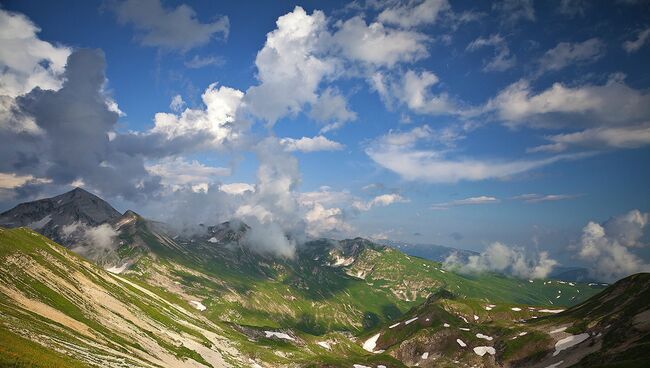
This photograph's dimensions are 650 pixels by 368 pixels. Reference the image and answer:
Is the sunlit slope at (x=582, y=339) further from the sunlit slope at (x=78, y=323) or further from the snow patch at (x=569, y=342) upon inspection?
the sunlit slope at (x=78, y=323)

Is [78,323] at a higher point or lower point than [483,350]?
higher

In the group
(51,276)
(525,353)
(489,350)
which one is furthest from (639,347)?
(51,276)

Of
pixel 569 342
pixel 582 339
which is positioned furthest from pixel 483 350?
pixel 582 339

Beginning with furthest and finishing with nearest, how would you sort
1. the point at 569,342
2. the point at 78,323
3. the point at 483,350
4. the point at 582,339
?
the point at 483,350
the point at 569,342
the point at 582,339
the point at 78,323

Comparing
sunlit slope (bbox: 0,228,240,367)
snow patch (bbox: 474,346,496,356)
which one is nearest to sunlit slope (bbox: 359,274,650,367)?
snow patch (bbox: 474,346,496,356)

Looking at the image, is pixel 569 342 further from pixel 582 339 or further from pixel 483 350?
pixel 483 350

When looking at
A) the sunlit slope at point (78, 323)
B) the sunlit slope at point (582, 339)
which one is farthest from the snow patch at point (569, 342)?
the sunlit slope at point (78, 323)

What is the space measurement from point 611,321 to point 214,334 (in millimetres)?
166189

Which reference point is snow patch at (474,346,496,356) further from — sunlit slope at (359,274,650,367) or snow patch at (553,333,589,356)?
snow patch at (553,333,589,356)

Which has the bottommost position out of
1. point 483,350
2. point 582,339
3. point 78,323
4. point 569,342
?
point 483,350

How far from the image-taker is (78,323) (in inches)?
3410

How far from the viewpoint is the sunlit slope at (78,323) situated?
57.2 meters

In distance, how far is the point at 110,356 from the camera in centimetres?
6838

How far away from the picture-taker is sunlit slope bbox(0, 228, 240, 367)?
188 ft
